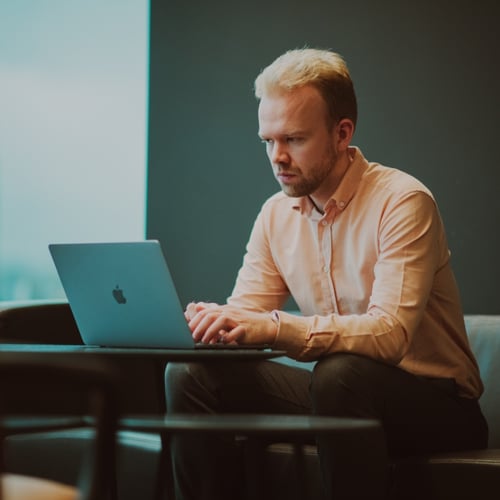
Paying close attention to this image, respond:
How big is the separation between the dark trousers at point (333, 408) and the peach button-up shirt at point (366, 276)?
7 cm

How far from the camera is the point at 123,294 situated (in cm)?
205

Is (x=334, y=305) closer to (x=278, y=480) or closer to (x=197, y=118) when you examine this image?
(x=278, y=480)

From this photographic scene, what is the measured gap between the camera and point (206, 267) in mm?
3914

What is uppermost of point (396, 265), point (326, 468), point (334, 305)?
point (396, 265)

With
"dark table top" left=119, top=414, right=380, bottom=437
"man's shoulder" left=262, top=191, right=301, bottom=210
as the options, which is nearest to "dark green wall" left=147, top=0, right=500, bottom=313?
"man's shoulder" left=262, top=191, right=301, bottom=210

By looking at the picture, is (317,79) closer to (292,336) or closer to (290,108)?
(290,108)

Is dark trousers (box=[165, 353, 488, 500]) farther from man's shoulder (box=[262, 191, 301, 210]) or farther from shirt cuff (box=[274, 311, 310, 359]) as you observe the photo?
man's shoulder (box=[262, 191, 301, 210])

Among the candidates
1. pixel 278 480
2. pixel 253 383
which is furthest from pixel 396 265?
pixel 278 480

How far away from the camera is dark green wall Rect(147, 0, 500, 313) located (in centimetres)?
342

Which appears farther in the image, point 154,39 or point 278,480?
point 154,39

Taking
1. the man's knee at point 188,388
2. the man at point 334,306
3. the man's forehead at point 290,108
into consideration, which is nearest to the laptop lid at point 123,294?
the man at point 334,306

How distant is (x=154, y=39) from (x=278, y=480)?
2.20 metres

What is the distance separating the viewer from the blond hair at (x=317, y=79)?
253 cm

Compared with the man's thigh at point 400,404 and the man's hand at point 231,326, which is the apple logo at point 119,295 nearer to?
the man's hand at point 231,326
